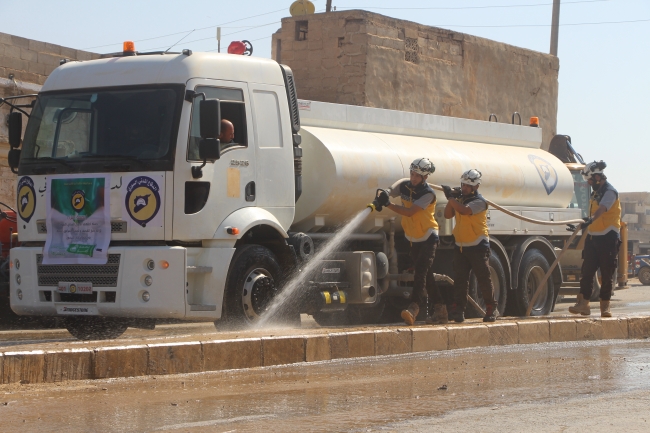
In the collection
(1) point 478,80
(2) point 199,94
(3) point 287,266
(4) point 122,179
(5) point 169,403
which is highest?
(1) point 478,80

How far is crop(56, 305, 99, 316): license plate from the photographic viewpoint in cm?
962

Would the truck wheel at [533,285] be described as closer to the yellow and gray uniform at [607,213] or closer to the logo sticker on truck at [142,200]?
the yellow and gray uniform at [607,213]

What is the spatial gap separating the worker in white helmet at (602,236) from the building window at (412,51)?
12763 millimetres

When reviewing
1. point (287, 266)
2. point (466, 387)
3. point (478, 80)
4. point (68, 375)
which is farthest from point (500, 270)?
point (478, 80)

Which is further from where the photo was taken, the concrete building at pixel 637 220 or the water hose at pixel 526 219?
the concrete building at pixel 637 220

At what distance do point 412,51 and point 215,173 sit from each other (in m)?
16.2

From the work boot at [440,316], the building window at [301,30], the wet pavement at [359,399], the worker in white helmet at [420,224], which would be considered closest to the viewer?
the wet pavement at [359,399]

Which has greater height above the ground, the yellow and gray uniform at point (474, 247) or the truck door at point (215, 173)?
the truck door at point (215, 173)

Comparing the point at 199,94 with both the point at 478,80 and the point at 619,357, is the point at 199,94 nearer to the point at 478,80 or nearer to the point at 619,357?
the point at 619,357

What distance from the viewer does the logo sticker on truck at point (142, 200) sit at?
9.57 m

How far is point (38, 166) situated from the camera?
10070 millimetres

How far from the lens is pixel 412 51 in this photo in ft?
82.9

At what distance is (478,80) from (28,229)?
63.4 feet

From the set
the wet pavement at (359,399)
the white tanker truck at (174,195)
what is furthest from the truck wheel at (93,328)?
the wet pavement at (359,399)
